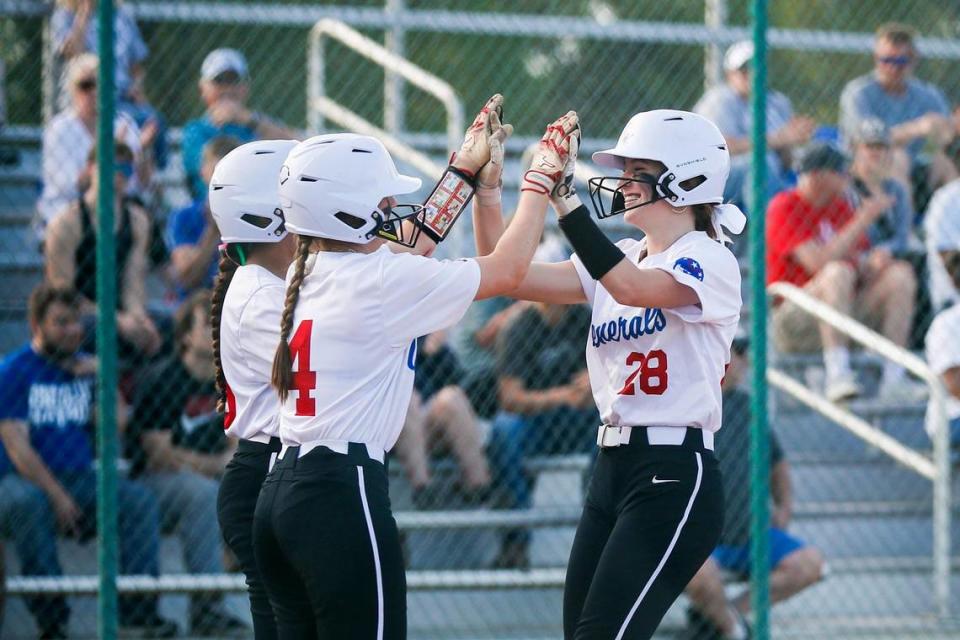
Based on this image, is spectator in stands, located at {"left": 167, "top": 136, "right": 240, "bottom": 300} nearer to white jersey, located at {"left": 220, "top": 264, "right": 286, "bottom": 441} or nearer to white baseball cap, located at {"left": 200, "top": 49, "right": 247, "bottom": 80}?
white baseball cap, located at {"left": 200, "top": 49, "right": 247, "bottom": 80}

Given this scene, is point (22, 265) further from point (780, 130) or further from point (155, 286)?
point (780, 130)

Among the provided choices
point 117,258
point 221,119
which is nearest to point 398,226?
point 117,258

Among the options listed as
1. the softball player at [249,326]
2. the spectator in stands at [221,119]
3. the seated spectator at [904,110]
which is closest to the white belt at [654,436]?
the softball player at [249,326]

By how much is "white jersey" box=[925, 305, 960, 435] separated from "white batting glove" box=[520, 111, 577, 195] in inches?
137

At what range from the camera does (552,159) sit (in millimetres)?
3688

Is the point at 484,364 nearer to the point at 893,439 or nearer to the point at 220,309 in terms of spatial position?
the point at 893,439

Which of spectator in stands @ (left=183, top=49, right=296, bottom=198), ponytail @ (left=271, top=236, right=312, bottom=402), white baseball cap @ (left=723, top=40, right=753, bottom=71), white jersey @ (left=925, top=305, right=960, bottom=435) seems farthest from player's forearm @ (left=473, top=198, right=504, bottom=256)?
white baseball cap @ (left=723, top=40, right=753, bottom=71)

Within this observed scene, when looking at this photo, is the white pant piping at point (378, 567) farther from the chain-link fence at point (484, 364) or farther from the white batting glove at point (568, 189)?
the chain-link fence at point (484, 364)

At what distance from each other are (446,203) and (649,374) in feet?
2.37

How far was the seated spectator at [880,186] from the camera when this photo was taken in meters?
7.52

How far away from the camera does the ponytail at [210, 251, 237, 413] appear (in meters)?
4.05

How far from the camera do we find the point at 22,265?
22.4 feet

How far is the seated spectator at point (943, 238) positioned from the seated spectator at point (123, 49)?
12.9 ft

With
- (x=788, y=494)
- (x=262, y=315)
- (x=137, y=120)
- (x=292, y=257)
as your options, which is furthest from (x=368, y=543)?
(x=137, y=120)
